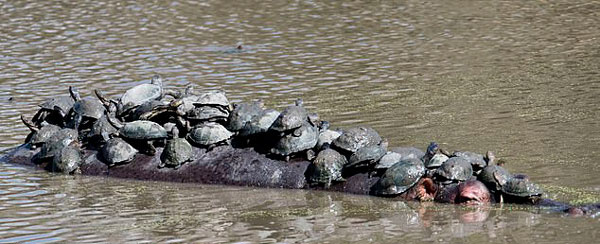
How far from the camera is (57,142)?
1080 cm

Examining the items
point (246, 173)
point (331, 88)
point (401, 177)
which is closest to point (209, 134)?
point (246, 173)

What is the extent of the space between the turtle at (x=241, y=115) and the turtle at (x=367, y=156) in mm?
1260

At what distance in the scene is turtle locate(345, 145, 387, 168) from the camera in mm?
9094

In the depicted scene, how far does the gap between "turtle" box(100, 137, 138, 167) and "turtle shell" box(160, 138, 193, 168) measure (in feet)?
1.42

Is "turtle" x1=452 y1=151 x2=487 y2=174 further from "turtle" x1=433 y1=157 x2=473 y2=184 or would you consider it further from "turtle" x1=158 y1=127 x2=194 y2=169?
"turtle" x1=158 y1=127 x2=194 y2=169

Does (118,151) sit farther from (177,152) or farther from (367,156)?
(367,156)

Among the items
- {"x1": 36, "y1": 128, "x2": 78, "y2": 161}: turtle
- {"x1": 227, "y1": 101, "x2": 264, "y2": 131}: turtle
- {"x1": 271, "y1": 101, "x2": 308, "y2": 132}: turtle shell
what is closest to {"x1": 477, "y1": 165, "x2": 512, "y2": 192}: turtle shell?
{"x1": 271, "y1": 101, "x2": 308, "y2": 132}: turtle shell

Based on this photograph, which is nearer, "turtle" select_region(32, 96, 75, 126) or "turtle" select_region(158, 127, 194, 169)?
"turtle" select_region(158, 127, 194, 169)

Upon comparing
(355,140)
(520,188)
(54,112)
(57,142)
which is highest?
(355,140)

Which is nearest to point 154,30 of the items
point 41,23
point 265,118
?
point 41,23

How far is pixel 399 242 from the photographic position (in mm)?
7691

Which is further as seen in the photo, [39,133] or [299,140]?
[39,133]

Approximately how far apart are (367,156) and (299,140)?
803 mm

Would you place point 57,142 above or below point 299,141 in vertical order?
below
